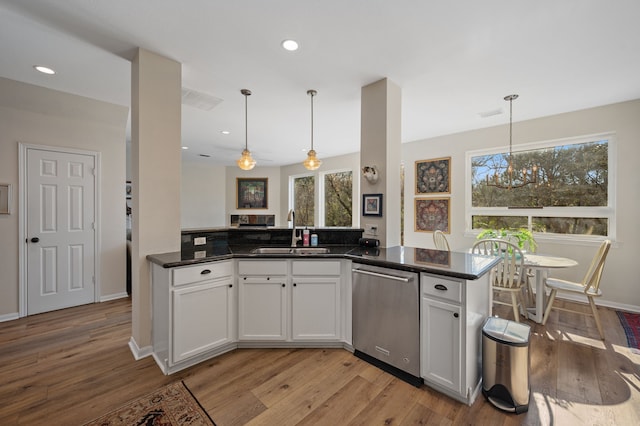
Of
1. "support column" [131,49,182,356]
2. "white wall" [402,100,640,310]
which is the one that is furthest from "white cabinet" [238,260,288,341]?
"white wall" [402,100,640,310]

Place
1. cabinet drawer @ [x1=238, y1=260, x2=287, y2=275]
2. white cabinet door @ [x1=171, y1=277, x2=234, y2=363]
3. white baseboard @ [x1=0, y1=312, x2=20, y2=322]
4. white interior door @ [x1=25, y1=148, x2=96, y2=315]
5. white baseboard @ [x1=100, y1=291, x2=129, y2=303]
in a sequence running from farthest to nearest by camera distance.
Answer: white baseboard @ [x1=100, y1=291, x2=129, y2=303] → white interior door @ [x1=25, y1=148, x2=96, y2=315] → white baseboard @ [x1=0, y1=312, x2=20, y2=322] → cabinet drawer @ [x1=238, y1=260, x2=287, y2=275] → white cabinet door @ [x1=171, y1=277, x2=234, y2=363]

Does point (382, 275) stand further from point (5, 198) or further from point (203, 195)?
point (203, 195)

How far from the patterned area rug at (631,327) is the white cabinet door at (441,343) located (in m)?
2.16

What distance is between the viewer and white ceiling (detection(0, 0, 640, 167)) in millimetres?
1853

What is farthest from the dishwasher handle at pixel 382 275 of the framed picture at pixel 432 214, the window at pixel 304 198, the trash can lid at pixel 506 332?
the window at pixel 304 198

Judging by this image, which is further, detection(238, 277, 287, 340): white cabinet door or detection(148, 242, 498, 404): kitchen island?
detection(238, 277, 287, 340): white cabinet door

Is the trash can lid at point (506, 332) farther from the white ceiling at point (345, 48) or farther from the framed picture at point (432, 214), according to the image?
the framed picture at point (432, 214)

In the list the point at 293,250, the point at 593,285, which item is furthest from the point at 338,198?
the point at 593,285

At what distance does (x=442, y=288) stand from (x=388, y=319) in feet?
1.77

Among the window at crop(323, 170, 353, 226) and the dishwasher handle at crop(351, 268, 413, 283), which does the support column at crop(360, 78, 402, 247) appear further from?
the window at crop(323, 170, 353, 226)

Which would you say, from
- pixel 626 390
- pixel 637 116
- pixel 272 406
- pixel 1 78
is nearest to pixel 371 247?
pixel 272 406

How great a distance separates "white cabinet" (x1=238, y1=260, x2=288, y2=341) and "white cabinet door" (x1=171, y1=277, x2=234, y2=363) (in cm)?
11

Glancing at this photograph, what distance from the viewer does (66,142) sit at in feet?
11.4

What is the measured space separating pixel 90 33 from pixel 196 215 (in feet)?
20.6
